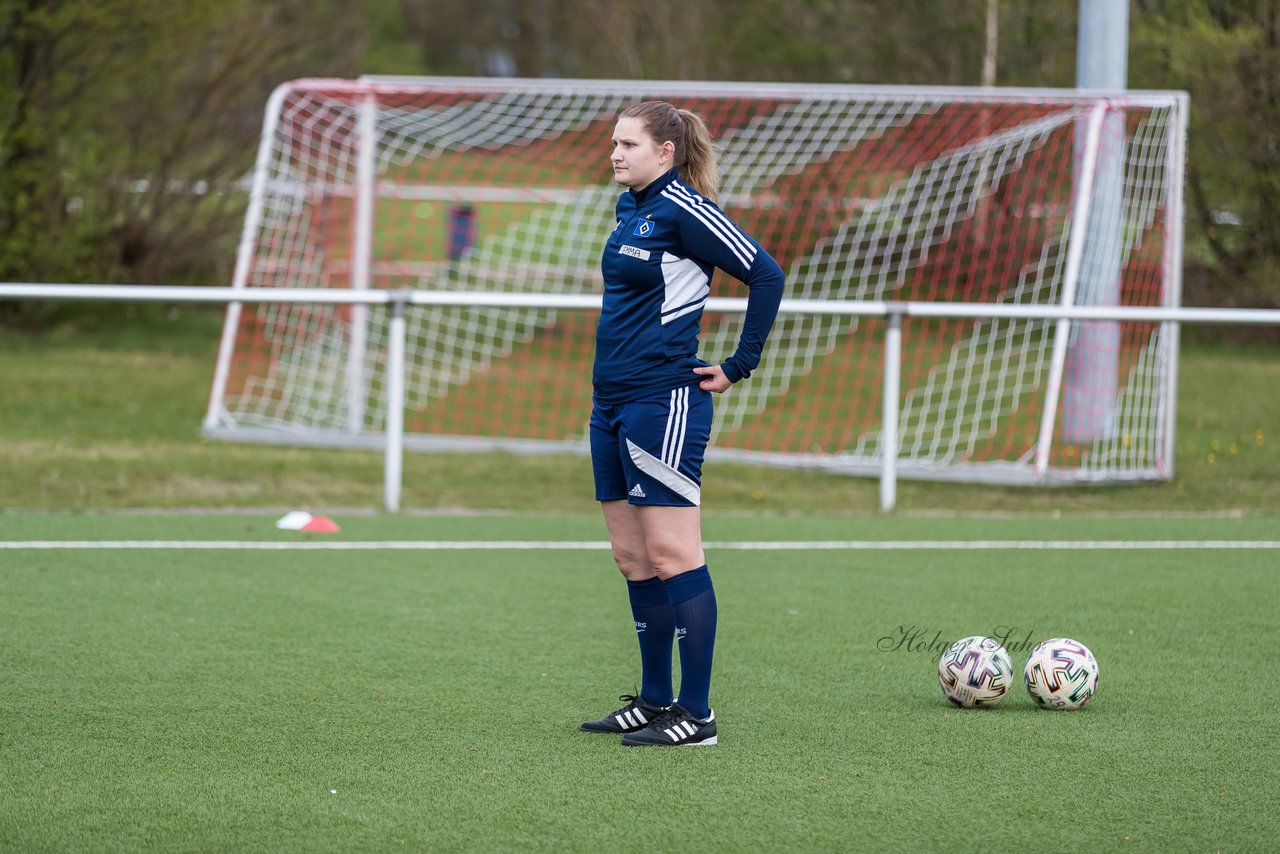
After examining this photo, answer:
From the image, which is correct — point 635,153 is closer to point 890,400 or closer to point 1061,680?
point 1061,680

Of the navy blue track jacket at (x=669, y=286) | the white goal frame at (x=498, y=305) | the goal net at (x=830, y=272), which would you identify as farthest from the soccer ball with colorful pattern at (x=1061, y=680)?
the goal net at (x=830, y=272)

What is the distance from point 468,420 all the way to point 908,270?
13.0ft

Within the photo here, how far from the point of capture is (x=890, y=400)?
30.5ft

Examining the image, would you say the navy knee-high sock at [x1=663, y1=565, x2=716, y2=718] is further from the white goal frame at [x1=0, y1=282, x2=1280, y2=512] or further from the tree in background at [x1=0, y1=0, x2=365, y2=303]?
the tree in background at [x1=0, y1=0, x2=365, y2=303]

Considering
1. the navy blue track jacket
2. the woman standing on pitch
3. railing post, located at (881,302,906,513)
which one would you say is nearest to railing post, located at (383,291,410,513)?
railing post, located at (881,302,906,513)

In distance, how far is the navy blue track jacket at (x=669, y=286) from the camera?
4316mm

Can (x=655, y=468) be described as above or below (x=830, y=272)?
below

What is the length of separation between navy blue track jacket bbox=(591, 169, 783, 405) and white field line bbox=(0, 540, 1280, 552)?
12.3 feet

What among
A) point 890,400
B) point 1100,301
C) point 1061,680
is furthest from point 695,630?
point 1100,301

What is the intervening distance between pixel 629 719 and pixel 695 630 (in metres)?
0.37

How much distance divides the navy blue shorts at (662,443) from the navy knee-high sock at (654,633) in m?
0.35

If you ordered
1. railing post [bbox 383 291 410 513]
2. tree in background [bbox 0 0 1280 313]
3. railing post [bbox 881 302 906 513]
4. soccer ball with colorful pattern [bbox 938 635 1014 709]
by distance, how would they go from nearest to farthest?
soccer ball with colorful pattern [bbox 938 635 1014 709] < railing post [bbox 383 291 410 513] < railing post [bbox 881 302 906 513] < tree in background [bbox 0 0 1280 313]

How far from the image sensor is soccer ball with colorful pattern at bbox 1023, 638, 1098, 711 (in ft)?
16.1

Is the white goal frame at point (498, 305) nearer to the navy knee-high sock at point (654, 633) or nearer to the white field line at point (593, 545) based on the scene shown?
the white field line at point (593, 545)
